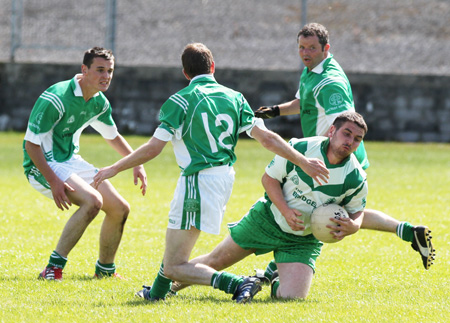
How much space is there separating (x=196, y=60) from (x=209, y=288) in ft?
6.01

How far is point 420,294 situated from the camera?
5.64 meters

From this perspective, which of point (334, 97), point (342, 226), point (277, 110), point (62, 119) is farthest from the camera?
point (277, 110)

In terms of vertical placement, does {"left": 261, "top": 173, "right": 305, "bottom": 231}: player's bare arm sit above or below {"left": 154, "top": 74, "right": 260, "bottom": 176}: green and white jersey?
below

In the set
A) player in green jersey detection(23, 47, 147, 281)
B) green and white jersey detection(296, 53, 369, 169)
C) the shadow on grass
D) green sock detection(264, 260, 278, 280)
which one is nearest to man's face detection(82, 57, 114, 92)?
player in green jersey detection(23, 47, 147, 281)

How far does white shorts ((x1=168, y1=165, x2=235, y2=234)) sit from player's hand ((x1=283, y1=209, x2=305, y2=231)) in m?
0.50

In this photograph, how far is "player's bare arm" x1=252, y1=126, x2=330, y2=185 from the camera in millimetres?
5211

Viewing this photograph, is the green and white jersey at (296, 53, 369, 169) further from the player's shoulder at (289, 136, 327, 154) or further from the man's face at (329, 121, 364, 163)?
the man's face at (329, 121, 364, 163)

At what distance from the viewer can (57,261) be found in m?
6.30

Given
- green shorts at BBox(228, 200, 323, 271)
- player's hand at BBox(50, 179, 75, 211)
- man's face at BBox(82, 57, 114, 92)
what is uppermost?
man's face at BBox(82, 57, 114, 92)

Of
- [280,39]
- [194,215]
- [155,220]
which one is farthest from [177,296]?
[280,39]

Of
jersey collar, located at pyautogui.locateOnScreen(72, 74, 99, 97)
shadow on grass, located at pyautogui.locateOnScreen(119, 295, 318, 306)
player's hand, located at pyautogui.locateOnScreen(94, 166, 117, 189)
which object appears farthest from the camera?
jersey collar, located at pyautogui.locateOnScreen(72, 74, 99, 97)

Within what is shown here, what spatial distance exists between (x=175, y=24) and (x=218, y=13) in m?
1.59

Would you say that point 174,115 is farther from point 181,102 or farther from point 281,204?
point 281,204

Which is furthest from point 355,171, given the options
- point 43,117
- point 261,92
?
point 261,92
